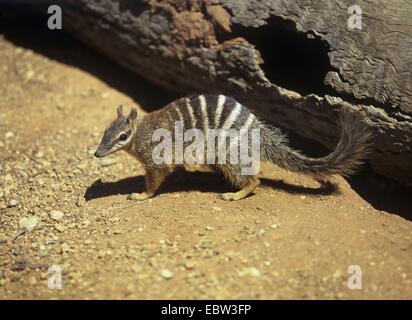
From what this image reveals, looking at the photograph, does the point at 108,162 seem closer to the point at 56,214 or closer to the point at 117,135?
the point at 117,135

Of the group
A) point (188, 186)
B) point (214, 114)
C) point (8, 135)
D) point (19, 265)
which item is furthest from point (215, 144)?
point (8, 135)

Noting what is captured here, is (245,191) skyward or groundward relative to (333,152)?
groundward

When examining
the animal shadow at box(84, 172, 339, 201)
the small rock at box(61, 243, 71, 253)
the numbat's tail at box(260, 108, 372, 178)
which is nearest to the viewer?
the small rock at box(61, 243, 71, 253)

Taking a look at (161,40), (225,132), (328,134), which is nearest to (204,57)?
(161,40)

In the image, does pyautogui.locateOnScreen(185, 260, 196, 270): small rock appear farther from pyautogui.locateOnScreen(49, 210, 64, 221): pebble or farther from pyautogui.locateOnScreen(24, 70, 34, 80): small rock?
pyautogui.locateOnScreen(24, 70, 34, 80): small rock

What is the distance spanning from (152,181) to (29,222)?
1241 mm

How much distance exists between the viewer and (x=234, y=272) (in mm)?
3809

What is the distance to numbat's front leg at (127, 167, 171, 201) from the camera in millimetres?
5113

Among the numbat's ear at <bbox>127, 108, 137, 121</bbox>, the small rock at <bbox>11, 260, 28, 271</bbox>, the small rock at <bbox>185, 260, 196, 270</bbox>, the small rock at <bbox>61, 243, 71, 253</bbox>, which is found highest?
the numbat's ear at <bbox>127, 108, 137, 121</bbox>

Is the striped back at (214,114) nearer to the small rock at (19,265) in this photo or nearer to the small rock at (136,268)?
the small rock at (136,268)

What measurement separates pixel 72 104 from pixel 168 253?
3309 millimetres

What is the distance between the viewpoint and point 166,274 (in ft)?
12.6

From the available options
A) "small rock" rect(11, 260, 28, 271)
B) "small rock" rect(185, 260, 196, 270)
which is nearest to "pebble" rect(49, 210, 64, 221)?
"small rock" rect(11, 260, 28, 271)

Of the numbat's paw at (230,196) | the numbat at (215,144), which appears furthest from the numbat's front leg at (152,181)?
the numbat's paw at (230,196)
